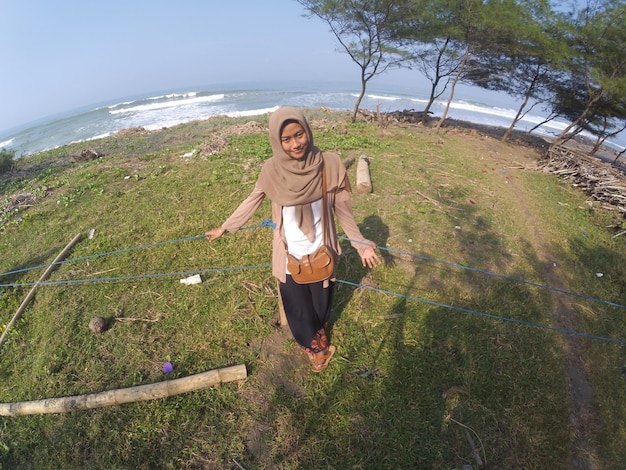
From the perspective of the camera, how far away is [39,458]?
9.28 ft

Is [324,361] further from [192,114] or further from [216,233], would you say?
[192,114]

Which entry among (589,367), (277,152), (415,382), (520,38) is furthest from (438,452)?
(520,38)

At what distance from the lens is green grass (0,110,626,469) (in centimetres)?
290

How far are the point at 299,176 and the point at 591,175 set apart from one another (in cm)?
1053

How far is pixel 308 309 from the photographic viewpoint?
3.03 m

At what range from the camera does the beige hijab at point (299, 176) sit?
232 centimetres

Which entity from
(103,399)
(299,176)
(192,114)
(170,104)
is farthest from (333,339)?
(170,104)

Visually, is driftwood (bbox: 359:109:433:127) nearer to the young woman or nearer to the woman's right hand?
the young woman

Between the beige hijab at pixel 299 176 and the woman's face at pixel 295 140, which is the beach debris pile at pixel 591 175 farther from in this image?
the woman's face at pixel 295 140

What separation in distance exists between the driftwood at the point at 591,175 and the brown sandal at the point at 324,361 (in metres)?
8.21

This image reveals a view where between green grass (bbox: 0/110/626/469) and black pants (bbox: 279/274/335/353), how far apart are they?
468 millimetres

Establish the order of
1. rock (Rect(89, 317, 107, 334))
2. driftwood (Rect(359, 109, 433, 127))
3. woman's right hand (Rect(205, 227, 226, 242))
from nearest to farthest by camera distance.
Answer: woman's right hand (Rect(205, 227, 226, 242)) → rock (Rect(89, 317, 107, 334)) → driftwood (Rect(359, 109, 433, 127))

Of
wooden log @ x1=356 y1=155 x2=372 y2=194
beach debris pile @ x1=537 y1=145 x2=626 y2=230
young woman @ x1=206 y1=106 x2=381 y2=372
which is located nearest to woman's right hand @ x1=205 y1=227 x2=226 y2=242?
young woman @ x1=206 y1=106 x2=381 y2=372

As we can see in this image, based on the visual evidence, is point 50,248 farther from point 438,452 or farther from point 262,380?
point 438,452
